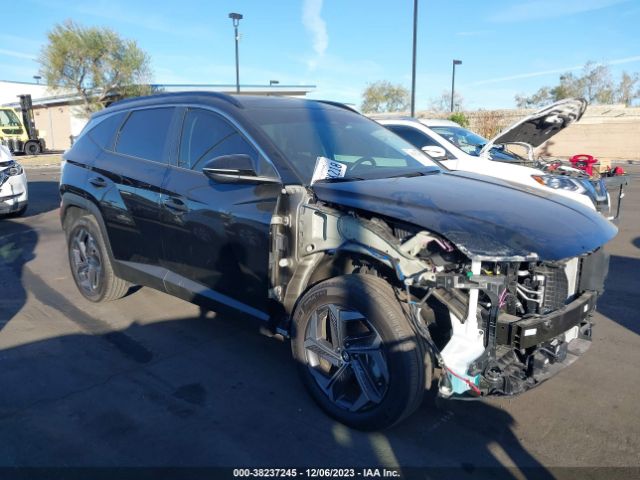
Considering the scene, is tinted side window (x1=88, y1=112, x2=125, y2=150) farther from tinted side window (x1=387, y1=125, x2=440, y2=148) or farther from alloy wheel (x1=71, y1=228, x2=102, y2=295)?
tinted side window (x1=387, y1=125, x2=440, y2=148)

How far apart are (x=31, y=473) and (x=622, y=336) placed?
4.34 m

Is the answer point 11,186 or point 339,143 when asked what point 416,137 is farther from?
point 11,186

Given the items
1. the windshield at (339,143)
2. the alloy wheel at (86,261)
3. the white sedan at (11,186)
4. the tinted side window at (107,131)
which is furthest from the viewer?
the white sedan at (11,186)

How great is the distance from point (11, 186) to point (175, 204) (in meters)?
7.19

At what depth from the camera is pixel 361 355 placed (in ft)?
9.78

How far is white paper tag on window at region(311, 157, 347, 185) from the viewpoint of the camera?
3359 millimetres

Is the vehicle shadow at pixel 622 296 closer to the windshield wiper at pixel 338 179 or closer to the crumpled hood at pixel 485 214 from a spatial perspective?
the crumpled hood at pixel 485 214

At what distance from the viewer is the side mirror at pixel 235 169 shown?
3.32m

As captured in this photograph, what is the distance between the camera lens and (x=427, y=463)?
2764 millimetres

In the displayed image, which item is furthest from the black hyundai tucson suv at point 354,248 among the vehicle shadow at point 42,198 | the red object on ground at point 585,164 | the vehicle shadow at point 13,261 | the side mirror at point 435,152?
the vehicle shadow at point 42,198

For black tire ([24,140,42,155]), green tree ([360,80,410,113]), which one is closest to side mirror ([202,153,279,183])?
black tire ([24,140,42,155])

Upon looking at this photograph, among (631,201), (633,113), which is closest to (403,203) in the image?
(631,201)

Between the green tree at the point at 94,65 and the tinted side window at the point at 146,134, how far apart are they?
3799cm

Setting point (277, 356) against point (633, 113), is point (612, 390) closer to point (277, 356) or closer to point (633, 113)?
point (277, 356)
